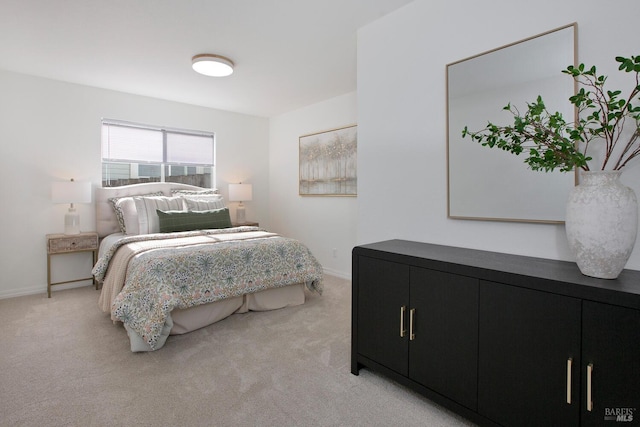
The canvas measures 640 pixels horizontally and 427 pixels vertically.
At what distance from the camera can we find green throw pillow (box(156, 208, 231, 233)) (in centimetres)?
372

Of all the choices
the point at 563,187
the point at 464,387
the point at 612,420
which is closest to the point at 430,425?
the point at 464,387

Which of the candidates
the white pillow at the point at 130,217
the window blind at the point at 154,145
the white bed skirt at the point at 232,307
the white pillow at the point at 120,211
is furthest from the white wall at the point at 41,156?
the white bed skirt at the point at 232,307

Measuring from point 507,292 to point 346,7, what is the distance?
2.09 meters

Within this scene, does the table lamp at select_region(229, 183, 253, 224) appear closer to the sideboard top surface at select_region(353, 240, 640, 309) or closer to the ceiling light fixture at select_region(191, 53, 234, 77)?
the ceiling light fixture at select_region(191, 53, 234, 77)

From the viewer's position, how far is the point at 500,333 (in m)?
1.44

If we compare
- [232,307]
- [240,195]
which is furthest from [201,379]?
[240,195]

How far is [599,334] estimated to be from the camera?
119 centimetres

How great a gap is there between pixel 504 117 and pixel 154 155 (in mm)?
4295

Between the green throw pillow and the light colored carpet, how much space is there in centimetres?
114

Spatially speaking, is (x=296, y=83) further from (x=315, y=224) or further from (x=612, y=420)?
(x=612, y=420)

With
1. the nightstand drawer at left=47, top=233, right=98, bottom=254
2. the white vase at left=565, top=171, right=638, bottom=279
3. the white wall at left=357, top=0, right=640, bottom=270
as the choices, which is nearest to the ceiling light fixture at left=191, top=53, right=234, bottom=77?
the white wall at left=357, top=0, right=640, bottom=270

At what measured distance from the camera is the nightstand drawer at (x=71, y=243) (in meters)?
3.59

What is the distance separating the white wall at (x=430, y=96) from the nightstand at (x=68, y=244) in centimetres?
314

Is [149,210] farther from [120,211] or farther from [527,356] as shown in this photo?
[527,356]
